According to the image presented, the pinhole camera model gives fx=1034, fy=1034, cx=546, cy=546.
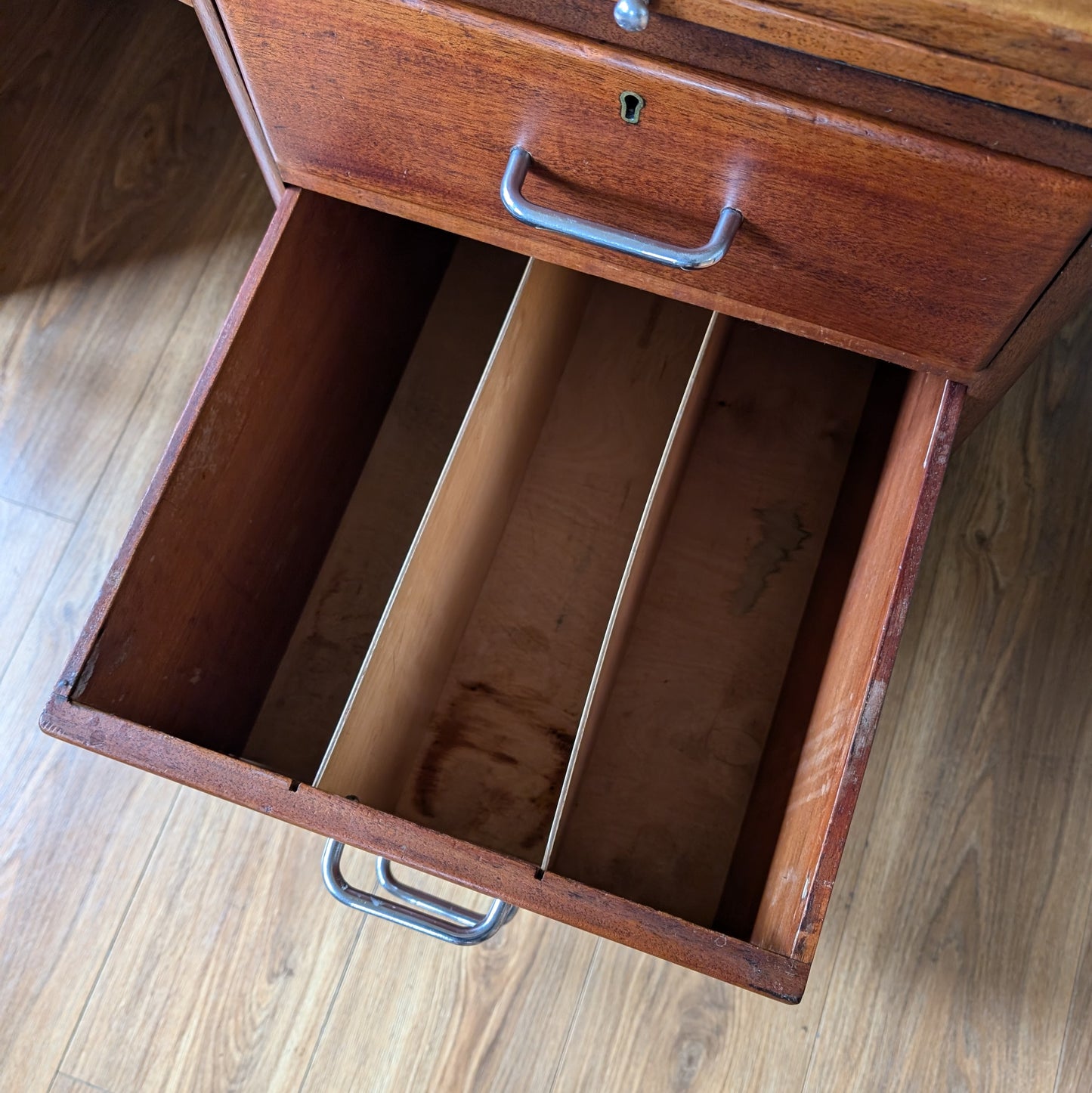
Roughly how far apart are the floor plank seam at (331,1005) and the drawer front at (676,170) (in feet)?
1.98

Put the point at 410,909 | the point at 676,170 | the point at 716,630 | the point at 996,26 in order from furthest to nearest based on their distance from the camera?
the point at 716,630 < the point at 410,909 < the point at 676,170 < the point at 996,26

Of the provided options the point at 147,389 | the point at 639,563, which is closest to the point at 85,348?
the point at 147,389

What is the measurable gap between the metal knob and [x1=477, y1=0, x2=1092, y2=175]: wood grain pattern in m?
0.01

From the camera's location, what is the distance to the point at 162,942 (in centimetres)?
89

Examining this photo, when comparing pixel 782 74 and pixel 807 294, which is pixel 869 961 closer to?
pixel 807 294

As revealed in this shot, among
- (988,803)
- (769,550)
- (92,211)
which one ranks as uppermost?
(92,211)

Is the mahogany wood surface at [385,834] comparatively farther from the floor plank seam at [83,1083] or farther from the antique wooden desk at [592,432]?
the floor plank seam at [83,1083]

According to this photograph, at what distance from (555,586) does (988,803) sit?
0.42 meters

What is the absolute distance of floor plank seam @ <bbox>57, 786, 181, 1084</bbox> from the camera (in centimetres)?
87

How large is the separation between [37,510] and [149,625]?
437mm

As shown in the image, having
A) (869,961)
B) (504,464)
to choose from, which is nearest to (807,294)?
(504,464)

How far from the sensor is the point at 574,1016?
2.87 ft

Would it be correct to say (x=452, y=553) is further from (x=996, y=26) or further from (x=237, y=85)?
(x=996, y=26)

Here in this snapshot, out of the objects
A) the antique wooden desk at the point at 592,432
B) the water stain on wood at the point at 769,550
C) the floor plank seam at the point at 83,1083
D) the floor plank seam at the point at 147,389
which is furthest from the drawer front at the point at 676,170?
the floor plank seam at the point at 83,1083
